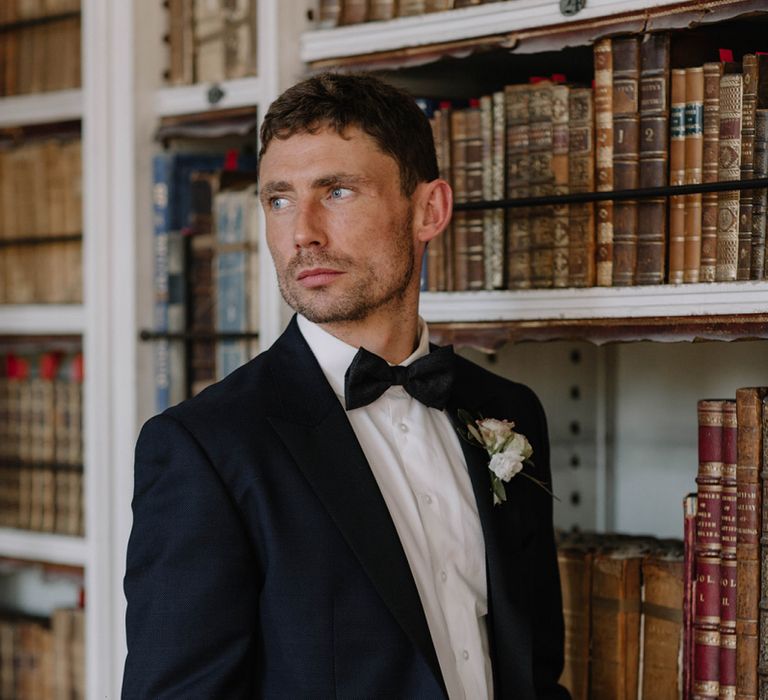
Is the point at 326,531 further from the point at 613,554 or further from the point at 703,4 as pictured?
the point at 703,4

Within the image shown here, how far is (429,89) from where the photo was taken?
2.27m

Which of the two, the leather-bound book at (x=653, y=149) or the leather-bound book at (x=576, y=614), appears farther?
the leather-bound book at (x=576, y=614)

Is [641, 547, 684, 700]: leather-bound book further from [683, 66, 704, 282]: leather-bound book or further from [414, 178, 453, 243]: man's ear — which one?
[414, 178, 453, 243]: man's ear

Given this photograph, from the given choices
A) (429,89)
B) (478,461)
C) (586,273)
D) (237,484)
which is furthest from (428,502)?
(429,89)

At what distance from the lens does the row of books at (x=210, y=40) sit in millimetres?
2312

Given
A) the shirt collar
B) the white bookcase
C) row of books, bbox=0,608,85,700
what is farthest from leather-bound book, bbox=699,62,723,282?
row of books, bbox=0,608,85,700

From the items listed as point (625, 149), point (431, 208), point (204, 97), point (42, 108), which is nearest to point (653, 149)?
point (625, 149)

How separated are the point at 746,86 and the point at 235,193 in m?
0.95

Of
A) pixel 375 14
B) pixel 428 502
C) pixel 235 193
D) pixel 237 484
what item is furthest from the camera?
pixel 235 193

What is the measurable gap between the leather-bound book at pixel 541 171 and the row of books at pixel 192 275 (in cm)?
58

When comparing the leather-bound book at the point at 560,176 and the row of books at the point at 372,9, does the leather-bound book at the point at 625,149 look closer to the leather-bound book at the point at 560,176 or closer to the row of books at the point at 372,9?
the leather-bound book at the point at 560,176

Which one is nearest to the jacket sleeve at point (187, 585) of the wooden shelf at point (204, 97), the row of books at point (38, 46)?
the wooden shelf at point (204, 97)

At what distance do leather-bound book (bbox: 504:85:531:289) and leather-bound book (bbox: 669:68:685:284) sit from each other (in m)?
0.24

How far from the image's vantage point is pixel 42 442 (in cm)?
257
